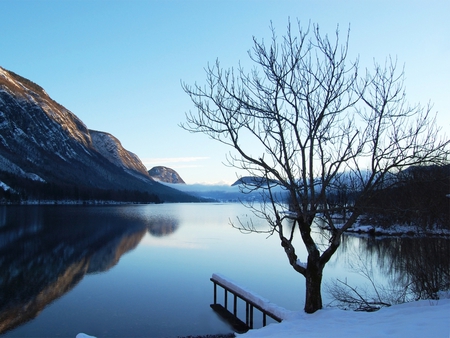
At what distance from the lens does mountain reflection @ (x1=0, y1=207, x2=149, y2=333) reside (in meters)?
18.5

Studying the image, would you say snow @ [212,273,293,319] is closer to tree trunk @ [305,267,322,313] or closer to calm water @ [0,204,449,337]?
tree trunk @ [305,267,322,313]

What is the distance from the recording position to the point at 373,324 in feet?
28.7

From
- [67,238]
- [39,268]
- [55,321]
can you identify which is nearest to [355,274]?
[55,321]

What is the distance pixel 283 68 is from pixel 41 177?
190 meters

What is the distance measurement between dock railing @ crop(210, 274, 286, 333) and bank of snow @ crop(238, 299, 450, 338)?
2.21 meters

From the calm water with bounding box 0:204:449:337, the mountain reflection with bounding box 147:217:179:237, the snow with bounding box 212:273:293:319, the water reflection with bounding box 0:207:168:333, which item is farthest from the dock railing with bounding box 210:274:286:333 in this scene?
the mountain reflection with bounding box 147:217:179:237

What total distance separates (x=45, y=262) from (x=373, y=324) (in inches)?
1051

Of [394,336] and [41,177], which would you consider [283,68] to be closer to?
[394,336]

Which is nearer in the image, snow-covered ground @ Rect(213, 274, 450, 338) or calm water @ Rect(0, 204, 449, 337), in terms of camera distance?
snow-covered ground @ Rect(213, 274, 450, 338)

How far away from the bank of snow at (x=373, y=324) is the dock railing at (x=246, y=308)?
221 cm

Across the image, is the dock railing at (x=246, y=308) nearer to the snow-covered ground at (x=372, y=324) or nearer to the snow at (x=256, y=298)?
the snow at (x=256, y=298)

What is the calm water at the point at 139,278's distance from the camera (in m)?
15.8

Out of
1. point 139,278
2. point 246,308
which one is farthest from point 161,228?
point 246,308

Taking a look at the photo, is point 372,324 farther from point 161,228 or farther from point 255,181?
point 161,228
